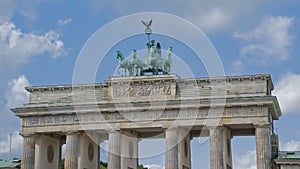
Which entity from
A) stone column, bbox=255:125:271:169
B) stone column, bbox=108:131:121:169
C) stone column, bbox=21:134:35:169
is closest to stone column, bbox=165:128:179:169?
stone column, bbox=108:131:121:169

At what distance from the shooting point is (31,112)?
54.1 metres

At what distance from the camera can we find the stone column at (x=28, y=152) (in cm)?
5344

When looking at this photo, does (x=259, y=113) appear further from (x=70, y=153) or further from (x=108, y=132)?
(x=70, y=153)

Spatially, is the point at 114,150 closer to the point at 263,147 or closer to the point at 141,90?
the point at 141,90

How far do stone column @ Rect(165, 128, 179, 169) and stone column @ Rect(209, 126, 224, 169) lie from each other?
3.26 metres

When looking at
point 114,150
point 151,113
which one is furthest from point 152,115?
point 114,150

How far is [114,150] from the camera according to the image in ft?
172

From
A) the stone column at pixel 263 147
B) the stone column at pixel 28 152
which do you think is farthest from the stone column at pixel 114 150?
the stone column at pixel 263 147

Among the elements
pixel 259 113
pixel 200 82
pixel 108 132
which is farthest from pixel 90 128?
pixel 259 113

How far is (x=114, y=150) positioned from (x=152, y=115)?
476cm

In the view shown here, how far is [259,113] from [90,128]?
15.5m

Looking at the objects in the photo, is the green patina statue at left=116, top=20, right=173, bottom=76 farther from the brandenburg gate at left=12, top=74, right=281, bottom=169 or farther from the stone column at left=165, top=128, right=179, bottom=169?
the stone column at left=165, top=128, right=179, bottom=169

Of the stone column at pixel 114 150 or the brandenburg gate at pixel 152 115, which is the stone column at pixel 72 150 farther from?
the stone column at pixel 114 150

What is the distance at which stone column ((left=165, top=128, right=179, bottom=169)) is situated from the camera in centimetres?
5087
